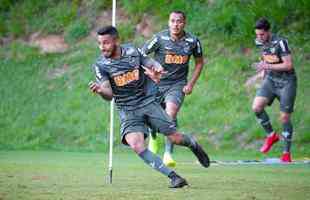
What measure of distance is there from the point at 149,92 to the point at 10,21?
16159 mm

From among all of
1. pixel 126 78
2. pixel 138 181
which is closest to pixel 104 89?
pixel 126 78

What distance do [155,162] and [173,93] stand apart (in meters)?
3.80

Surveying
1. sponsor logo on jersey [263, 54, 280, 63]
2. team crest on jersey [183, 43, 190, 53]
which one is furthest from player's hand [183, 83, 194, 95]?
sponsor logo on jersey [263, 54, 280, 63]

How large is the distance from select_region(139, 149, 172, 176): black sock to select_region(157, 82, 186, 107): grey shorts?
3.55 meters

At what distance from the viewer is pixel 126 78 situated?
10641 millimetres

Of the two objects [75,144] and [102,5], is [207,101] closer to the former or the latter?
[75,144]

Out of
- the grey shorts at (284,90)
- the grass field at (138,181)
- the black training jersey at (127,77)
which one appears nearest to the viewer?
the grass field at (138,181)

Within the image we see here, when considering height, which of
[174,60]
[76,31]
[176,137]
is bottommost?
[176,137]

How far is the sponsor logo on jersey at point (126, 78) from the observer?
Answer: 10.6m

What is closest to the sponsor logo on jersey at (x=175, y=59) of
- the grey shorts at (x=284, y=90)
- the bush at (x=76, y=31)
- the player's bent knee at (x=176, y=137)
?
the grey shorts at (x=284, y=90)

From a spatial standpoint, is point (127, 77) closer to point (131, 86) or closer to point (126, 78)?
point (126, 78)

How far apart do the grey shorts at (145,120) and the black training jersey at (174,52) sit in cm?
317

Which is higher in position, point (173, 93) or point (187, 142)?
point (173, 93)

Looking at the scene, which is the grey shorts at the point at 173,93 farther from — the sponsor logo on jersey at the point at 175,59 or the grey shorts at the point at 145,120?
the grey shorts at the point at 145,120
